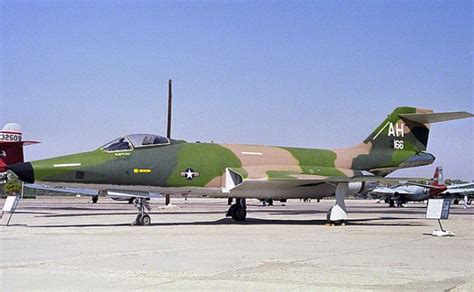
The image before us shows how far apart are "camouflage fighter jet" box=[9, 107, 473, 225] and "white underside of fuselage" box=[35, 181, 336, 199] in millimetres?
28

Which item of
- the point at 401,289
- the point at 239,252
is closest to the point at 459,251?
the point at 239,252

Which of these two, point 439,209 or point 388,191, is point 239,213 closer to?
point 439,209

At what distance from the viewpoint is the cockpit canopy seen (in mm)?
17203

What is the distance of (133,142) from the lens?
17.4m

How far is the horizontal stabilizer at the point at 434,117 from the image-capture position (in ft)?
66.9

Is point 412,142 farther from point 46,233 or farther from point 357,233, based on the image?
point 46,233

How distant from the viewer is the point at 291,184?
1922cm

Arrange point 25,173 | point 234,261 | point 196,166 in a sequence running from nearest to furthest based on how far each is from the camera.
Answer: point 234,261
point 25,173
point 196,166

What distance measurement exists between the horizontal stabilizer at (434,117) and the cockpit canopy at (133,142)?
9323mm

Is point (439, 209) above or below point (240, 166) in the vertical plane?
below

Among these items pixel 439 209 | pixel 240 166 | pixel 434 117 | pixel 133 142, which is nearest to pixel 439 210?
pixel 439 209

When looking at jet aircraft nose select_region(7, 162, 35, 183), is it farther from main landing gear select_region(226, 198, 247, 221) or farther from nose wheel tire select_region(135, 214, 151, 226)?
main landing gear select_region(226, 198, 247, 221)

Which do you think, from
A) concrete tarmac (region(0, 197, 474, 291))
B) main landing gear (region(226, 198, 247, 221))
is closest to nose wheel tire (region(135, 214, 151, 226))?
concrete tarmac (region(0, 197, 474, 291))

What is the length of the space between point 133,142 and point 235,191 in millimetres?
3370
